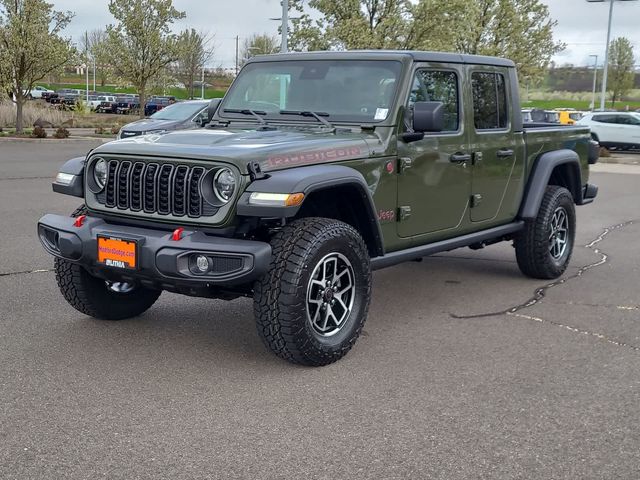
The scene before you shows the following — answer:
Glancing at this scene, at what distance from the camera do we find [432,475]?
345 centimetres

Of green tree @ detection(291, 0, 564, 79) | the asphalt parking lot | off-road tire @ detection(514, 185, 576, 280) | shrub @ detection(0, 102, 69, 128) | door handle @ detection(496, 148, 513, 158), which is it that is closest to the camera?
the asphalt parking lot

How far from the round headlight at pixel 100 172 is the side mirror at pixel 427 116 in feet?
6.69

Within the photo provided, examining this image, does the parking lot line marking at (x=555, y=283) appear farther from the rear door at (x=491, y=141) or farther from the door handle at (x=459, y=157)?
the door handle at (x=459, y=157)

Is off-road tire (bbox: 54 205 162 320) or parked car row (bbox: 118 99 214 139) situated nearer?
off-road tire (bbox: 54 205 162 320)

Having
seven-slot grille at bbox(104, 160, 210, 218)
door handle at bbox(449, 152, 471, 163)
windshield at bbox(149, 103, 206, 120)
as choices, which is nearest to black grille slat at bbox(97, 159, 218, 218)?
seven-slot grille at bbox(104, 160, 210, 218)

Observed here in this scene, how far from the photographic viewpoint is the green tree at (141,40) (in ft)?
105

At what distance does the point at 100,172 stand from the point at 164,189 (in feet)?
2.09

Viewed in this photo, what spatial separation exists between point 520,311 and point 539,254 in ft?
3.35

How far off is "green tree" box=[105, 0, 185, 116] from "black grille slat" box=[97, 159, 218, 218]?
2839cm

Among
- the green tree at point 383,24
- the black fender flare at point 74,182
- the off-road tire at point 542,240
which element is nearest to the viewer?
the black fender flare at point 74,182

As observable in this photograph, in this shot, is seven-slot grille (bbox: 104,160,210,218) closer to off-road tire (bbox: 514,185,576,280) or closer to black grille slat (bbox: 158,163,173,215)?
black grille slat (bbox: 158,163,173,215)

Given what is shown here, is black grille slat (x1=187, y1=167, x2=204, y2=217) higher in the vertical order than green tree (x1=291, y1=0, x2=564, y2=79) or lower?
lower

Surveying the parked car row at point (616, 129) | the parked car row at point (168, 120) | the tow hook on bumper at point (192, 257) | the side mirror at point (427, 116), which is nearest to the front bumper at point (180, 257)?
the tow hook on bumper at point (192, 257)

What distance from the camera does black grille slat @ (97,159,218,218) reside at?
15.1 feet
